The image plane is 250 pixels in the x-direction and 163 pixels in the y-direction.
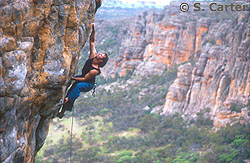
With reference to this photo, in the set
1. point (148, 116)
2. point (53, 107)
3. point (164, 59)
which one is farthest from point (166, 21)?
point (53, 107)

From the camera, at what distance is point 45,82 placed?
495 centimetres

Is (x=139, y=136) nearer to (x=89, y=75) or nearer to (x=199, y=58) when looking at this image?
(x=199, y=58)

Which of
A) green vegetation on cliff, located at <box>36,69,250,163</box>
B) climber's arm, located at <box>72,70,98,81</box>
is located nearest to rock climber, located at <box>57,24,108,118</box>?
climber's arm, located at <box>72,70,98,81</box>

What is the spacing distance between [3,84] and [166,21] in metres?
44.6

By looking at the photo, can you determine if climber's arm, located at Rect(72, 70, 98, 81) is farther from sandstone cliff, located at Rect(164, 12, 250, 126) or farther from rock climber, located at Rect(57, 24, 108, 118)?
sandstone cliff, located at Rect(164, 12, 250, 126)

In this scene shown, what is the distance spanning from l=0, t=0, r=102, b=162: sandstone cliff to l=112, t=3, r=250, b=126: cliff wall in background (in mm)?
23559

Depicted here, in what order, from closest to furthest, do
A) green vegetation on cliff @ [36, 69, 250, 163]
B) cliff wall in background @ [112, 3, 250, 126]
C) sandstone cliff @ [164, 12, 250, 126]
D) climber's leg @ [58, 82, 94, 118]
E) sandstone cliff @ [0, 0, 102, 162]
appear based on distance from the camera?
sandstone cliff @ [0, 0, 102, 162], climber's leg @ [58, 82, 94, 118], green vegetation on cliff @ [36, 69, 250, 163], sandstone cliff @ [164, 12, 250, 126], cliff wall in background @ [112, 3, 250, 126]

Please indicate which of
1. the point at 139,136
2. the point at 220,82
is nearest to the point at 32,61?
the point at 139,136

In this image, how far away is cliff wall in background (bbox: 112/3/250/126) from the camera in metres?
29.1

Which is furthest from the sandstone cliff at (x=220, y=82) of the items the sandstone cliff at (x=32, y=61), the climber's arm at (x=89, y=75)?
the sandstone cliff at (x=32, y=61)

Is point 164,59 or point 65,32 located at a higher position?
point 65,32

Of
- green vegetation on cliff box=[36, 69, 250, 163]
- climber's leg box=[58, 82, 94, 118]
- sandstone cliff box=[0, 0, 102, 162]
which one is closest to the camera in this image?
sandstone cliff box=[0, 0, 102, 162]

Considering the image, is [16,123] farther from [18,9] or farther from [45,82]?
[18,9]

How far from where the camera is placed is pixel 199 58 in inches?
1357
